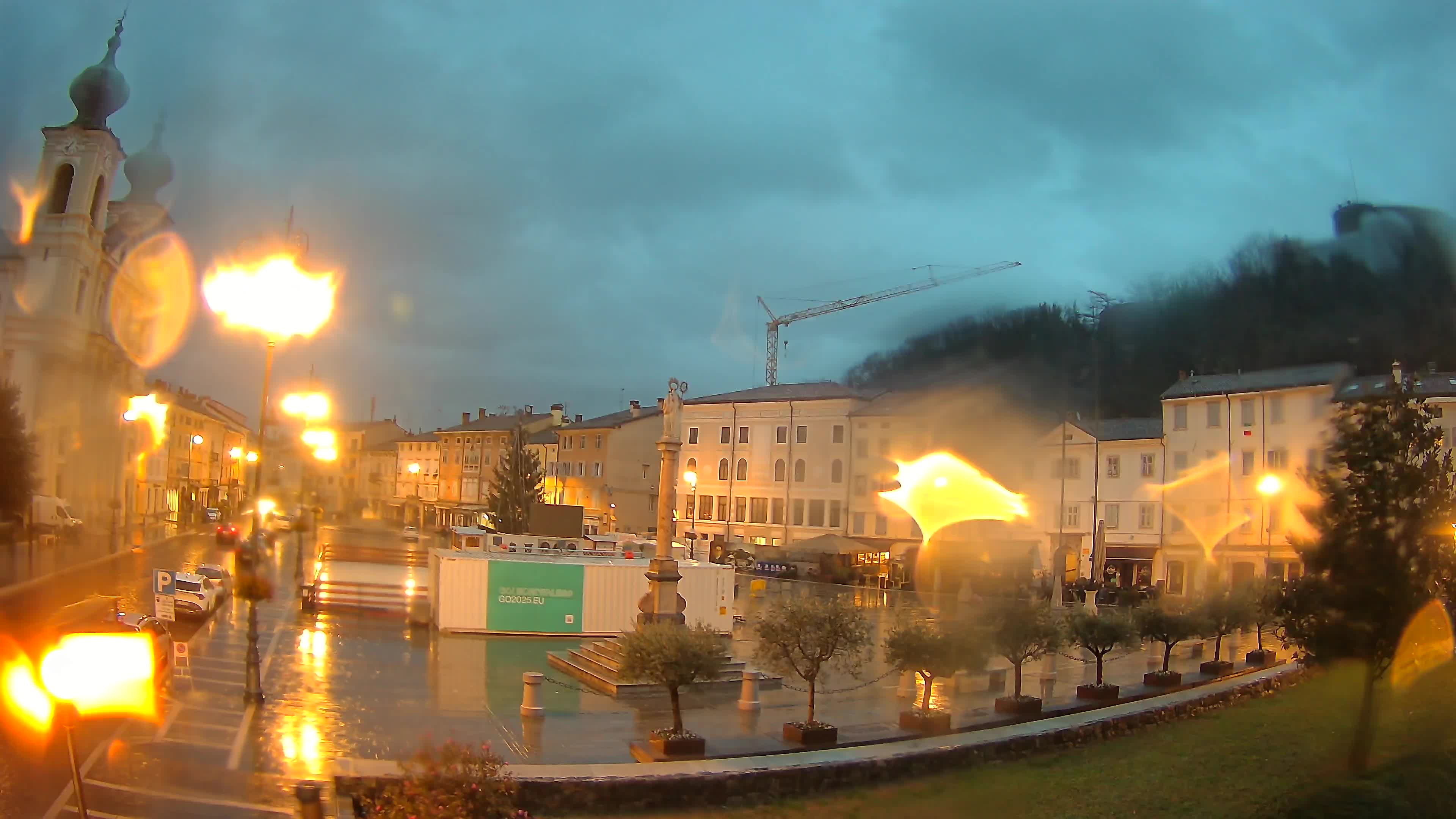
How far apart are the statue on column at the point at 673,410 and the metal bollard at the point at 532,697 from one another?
6.71 metres

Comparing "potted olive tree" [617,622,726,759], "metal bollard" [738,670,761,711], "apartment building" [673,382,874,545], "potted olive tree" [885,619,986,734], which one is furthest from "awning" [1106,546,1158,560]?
"potted olive tree" [617,622,726,759]

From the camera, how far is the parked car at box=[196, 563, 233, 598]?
1024 inches

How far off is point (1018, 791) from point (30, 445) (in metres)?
25.1

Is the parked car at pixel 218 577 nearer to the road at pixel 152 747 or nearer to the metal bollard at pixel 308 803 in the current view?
the road at pixel 152 747

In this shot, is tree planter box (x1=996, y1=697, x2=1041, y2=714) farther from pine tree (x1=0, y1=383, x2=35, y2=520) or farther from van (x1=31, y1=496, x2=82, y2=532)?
van (x1=31, y1=496, x2=82, y2=532)

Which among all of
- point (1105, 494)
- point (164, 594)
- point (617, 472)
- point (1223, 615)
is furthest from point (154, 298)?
point (1105, 494)

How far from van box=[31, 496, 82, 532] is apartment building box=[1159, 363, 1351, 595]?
40.7 meters

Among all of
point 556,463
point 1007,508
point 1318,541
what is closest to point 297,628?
point 1318,541

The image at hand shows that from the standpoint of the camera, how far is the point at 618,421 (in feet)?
227

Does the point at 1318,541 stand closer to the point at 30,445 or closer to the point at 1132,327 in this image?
the point at 30,445

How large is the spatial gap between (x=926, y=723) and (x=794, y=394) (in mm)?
46378

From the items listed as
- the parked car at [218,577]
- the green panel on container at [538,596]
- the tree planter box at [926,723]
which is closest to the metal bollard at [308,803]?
the tree planter box at [926,723]

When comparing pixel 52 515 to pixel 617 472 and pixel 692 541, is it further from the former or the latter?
pixel 617 472

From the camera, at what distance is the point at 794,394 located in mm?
60250
